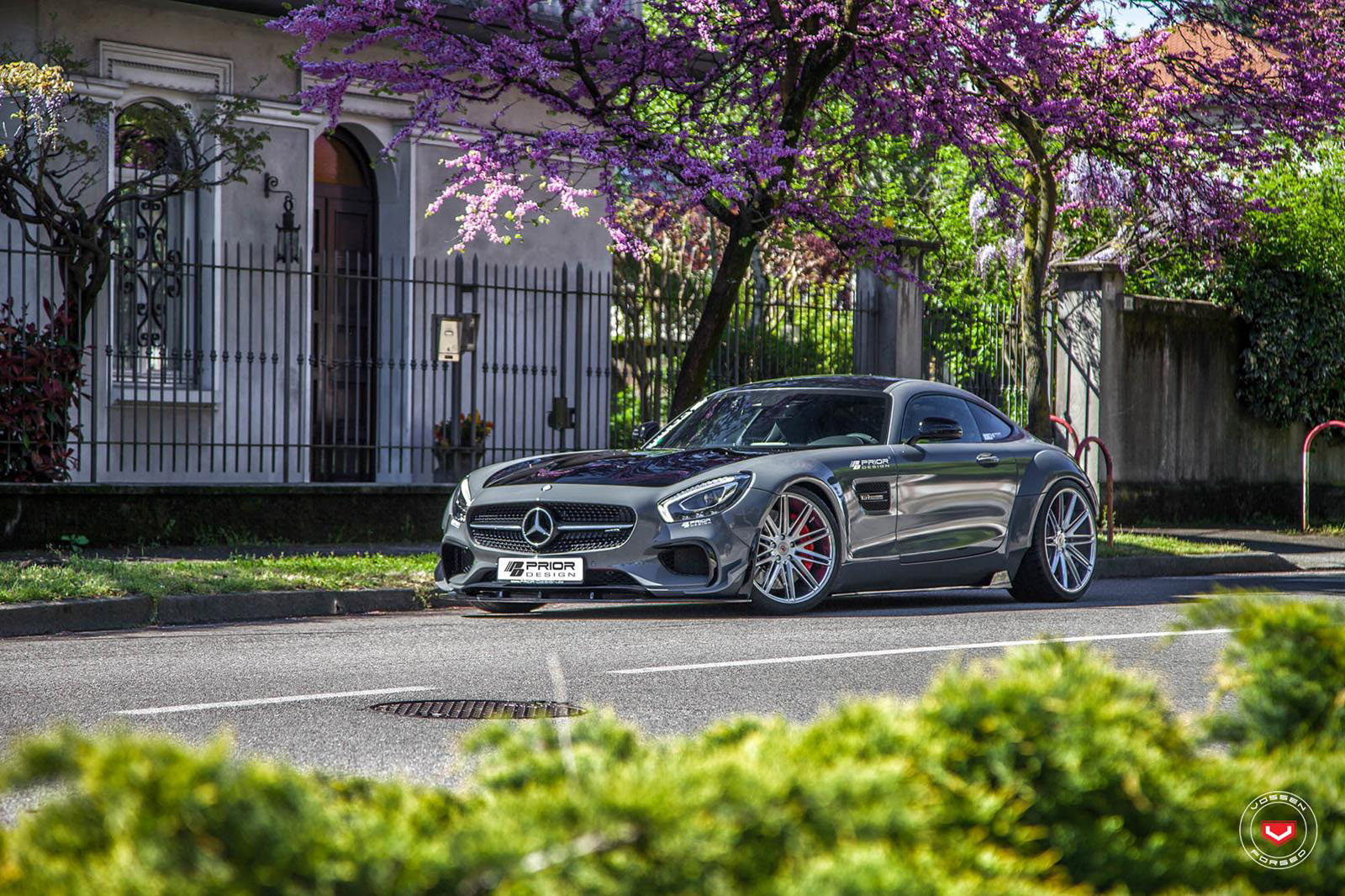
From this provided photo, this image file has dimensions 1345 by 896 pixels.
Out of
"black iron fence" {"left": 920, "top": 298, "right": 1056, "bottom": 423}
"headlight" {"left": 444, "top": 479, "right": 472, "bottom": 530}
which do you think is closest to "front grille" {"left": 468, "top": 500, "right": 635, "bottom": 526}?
"headlight" {"left": 444, "top": 479, "right": 472, "bottom": 530}

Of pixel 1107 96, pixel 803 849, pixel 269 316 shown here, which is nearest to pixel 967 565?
pixel 1107 96

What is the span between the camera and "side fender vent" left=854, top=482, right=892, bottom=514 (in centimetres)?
1065

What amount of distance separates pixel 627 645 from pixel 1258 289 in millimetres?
15758

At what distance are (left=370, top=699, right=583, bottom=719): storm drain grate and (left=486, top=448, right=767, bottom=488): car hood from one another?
3.28 meters

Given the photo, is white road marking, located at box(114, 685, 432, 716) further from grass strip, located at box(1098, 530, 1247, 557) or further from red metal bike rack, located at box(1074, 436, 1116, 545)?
red metal bike rack, located at box(1074, 436, 1116, 545)

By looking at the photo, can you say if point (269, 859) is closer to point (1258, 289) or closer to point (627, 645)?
point (627, 645)

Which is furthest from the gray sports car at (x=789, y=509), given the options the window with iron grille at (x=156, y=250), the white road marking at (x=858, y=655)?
the window with iron grille at (x=156, y=250)

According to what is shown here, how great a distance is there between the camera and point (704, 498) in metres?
9.95

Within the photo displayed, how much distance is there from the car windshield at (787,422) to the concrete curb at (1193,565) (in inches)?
173

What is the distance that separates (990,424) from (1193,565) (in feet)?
14.8

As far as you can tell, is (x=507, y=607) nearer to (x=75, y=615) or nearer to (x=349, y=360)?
(x=75, y=615)

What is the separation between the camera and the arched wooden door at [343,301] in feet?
56.6

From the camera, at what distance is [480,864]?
5.98 ft

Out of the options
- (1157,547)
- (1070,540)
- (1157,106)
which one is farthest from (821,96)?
(1070,540)
